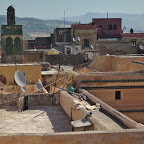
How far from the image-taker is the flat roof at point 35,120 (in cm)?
1035

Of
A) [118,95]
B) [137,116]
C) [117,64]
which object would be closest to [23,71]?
[117,64]

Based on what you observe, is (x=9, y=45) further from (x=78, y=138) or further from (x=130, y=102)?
(x=78, y=138)

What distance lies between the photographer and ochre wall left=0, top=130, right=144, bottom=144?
7645mm

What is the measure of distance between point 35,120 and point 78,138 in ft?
13.3

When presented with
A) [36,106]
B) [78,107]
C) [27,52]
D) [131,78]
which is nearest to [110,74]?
[131,78]

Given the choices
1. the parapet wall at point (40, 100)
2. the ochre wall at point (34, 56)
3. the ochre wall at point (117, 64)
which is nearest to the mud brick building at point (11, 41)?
the ochre wall at point (34, 56)

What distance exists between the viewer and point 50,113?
40.8 ft

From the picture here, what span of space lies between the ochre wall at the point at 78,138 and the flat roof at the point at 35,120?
2.42 m

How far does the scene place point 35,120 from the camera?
37.4ft

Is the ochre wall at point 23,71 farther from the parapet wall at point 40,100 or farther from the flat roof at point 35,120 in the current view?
the flat roof at point 35,120

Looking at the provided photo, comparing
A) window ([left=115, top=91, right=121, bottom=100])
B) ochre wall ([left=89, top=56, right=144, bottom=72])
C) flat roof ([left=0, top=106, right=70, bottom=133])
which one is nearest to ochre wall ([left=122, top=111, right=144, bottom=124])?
window ([left=115, top=91, right=121, bottom=100])

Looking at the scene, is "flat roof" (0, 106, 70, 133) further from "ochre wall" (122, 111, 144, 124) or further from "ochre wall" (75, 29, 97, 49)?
"ochre wall" (75, 29, 97, 49)

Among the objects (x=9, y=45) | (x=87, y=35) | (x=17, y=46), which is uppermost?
(x=87, y=35)

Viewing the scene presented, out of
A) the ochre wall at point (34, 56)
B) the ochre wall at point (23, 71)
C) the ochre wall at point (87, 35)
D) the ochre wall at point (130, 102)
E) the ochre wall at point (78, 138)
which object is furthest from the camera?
the ochre wall at point (87, 35)
